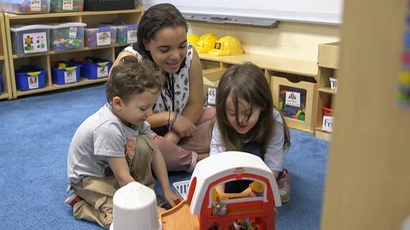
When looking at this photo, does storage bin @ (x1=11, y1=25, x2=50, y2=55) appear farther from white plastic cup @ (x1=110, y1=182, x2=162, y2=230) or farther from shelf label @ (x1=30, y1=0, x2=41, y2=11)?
white plastic cup @ (x1=110, y1=182, x2=162, y2=230)

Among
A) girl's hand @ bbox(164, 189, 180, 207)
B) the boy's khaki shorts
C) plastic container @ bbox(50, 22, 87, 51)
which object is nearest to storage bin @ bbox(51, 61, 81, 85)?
plastic container @ bbox(50, 22, 87, 51)

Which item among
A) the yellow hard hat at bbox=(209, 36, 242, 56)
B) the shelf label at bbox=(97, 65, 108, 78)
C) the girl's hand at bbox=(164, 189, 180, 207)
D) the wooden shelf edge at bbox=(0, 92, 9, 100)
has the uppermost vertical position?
the yellow hard hat at bbox=(209, 36, 242, 56)

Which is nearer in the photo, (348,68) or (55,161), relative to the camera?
(348,68)

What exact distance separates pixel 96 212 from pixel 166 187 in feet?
0.72

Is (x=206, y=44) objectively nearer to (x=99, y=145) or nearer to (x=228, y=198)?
(x=99, y=145)

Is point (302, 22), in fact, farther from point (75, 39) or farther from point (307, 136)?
point (75, 39)

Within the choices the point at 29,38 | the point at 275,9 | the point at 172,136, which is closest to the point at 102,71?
the point at 29,38

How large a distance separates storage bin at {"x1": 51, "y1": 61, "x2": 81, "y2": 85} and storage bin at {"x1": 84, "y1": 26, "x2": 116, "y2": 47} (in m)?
0.18

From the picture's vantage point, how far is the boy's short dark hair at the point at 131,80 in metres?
1.22

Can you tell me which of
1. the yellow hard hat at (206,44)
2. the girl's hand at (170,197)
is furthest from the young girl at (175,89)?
the yellow hard hat at (206,44)

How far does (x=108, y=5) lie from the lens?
3.04m

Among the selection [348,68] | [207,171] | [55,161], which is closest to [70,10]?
[55,161]

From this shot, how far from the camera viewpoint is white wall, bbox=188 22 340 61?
2.38 m

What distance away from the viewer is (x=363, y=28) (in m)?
0.37
